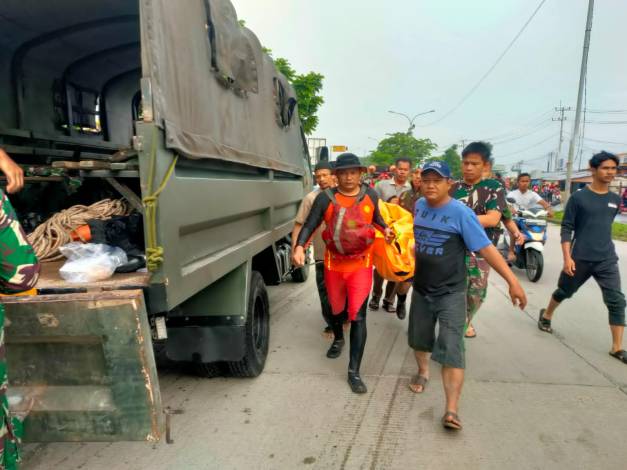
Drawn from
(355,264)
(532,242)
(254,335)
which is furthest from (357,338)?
(532,242)

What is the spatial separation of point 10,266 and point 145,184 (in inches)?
22.0

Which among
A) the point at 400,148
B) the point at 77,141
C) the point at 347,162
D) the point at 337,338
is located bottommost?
the point at 337,338

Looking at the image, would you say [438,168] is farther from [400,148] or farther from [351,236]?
[400,148]

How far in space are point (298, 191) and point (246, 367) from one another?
8.75 ft

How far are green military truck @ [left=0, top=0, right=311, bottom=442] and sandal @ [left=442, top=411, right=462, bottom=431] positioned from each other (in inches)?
52.4

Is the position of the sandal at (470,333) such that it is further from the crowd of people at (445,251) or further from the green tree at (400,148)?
the green tree at (400,148)

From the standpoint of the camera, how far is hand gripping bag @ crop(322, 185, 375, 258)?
3.01 m

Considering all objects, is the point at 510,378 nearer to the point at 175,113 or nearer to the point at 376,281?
the point at 376,281

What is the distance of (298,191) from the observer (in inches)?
209

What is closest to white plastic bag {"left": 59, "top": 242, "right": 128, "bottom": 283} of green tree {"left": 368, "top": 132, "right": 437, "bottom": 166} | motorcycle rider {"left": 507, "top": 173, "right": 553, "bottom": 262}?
motorcycle rider {"left": 507, "top": 173, "right": 553, "bottom": 262}

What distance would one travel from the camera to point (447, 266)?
8.71 feet

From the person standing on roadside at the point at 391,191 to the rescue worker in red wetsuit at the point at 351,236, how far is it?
72.2 inches

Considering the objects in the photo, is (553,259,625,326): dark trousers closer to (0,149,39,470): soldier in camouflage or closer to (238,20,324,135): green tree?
(0,149,39,470): soldier in camouflage

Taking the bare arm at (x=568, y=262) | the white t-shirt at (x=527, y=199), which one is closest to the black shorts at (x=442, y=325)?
the bare arm at (x=568, y=262)
